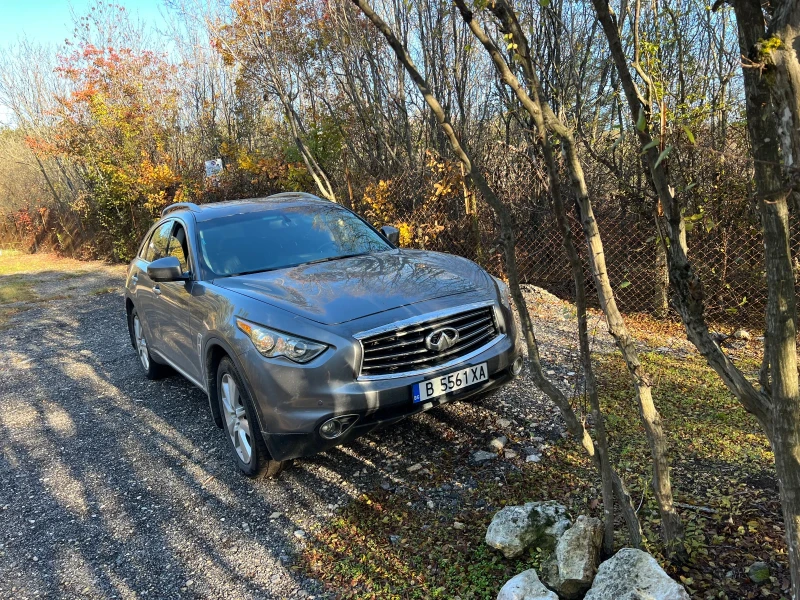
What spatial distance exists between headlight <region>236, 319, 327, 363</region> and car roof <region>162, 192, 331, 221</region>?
1.82 metres

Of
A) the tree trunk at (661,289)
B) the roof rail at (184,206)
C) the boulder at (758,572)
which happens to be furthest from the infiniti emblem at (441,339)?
the tree trunk at (661,289)

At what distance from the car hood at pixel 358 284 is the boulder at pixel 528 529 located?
135 centimetres

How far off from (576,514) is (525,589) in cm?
75

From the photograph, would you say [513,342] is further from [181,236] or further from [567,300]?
[567,300]

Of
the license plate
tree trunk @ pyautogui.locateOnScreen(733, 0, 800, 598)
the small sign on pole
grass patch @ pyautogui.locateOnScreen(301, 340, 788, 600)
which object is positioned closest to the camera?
tree trunk @ pyautogui.locateOnScreen(733, 0, 800, 598)

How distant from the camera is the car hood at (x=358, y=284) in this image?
3.44 meters

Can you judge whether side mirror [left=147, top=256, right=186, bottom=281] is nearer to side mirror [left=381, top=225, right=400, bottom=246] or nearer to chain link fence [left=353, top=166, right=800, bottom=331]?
side mirror [left=381, top=225, right=400, bottom=246]

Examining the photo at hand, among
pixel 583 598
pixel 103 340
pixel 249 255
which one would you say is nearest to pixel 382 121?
pixel 103 340

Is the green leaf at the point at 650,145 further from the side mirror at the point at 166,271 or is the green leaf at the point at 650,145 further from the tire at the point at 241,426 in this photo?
the side mirror at the point at 166,271

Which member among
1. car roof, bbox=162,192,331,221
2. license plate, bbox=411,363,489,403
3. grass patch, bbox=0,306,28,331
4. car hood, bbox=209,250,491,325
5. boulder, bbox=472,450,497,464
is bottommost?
boulder, bbox=472,450,497,464

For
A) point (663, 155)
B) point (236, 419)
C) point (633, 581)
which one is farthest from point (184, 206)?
point (633, 581)

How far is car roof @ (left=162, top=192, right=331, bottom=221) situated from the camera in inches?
193

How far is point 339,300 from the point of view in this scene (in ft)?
11.5

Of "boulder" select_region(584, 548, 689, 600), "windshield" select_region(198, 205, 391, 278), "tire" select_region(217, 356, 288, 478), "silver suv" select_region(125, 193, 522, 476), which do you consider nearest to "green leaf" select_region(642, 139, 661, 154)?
"boulder" select_region(584, 548, 689, 600)
